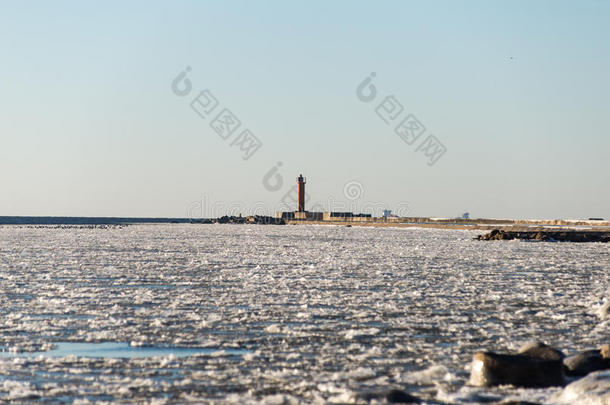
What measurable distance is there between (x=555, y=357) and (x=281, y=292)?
826 cm

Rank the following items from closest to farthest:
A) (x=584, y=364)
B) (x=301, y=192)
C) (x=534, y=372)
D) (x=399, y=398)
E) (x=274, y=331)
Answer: (x=399, y=398), (x=534, y=372), (x=584, y=364), (x=274, y=331), (x=301, y=192)

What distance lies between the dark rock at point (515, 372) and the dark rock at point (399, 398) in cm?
114

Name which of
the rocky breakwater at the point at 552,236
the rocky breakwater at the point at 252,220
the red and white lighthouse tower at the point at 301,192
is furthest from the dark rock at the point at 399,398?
the rocky breakwater at the point at 252,220

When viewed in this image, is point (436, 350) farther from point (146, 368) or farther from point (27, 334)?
point (27, 334)

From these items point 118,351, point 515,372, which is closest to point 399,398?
point 515,372

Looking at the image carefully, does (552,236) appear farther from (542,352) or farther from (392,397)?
(392,397)

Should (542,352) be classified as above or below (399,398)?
above

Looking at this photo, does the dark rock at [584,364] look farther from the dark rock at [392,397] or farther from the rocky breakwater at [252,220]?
the rocky breakwater at [252,220]

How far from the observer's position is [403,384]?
752 cm

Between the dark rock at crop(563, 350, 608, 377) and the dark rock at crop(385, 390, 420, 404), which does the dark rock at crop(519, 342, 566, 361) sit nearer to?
the dark rock at crop(563, 350, 608, 377)

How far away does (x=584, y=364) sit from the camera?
8.03 meters

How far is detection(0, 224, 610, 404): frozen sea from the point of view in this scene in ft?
24.0

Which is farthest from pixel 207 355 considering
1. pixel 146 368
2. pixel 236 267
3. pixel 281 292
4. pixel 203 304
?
pixel 236 267

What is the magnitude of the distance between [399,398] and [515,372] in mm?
1619
